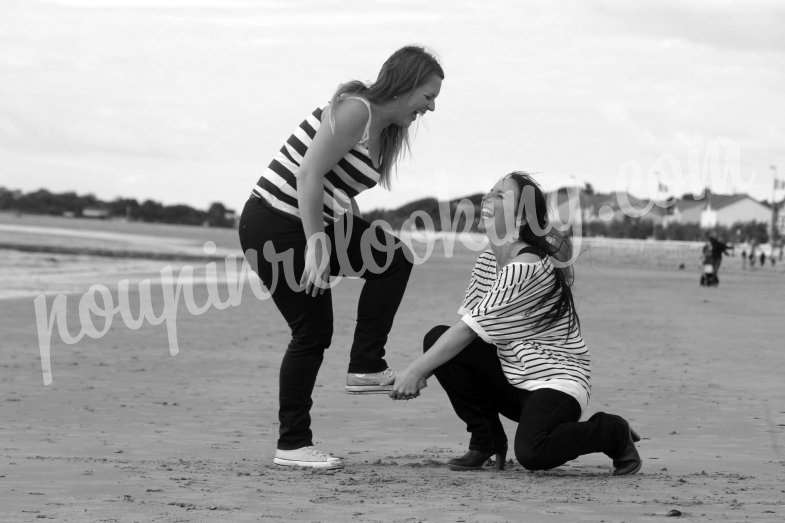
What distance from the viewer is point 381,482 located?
4.12 meters

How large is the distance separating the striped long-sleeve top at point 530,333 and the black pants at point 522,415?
65 millimetres

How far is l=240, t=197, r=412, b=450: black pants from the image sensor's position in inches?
170

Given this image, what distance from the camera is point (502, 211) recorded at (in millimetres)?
4449

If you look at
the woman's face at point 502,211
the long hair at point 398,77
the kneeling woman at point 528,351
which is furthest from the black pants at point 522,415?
the long hair at point 398,77

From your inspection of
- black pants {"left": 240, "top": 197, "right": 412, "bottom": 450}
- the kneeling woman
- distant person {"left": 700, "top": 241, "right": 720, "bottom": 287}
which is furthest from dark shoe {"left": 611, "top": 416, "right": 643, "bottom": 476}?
distant person {"left": 700, "top": 241, "right": 720, "bottom": 287}

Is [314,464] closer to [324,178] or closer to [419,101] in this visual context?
[324,178]

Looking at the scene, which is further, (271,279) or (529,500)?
(271,279)

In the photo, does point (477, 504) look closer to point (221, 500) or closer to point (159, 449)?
point (221, 500)

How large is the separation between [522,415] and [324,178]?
1.19 m

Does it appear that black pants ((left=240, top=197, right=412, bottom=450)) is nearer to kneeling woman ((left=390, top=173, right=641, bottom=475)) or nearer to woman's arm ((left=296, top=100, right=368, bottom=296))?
woman's arm ((left=296, top=100, right=368, bottom=296))

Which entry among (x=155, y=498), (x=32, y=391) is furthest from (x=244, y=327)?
(x=155, y=498)

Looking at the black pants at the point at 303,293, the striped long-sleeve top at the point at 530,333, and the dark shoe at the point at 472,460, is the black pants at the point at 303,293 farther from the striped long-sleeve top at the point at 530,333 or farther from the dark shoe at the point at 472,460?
the dark shoe at the point at 472,460

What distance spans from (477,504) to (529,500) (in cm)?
20

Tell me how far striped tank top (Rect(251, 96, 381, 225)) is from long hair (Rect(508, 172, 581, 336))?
58cm
